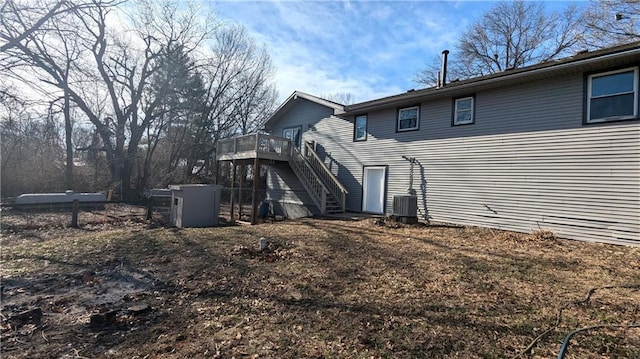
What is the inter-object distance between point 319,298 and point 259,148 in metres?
10.1

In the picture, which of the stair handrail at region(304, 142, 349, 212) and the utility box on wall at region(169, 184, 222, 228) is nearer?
the utility box on wall at region(169, 184, 222, 228)

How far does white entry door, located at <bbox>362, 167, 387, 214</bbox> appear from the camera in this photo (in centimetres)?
1323

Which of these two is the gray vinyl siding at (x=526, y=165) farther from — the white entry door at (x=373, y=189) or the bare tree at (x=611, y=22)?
the bare tree at (x=611, y=22)

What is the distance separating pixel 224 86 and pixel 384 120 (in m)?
22.0

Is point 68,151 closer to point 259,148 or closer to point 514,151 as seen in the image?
point 259,148

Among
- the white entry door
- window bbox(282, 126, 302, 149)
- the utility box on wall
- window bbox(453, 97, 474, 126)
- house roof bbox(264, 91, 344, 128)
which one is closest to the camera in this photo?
window bbox(453, 97, 474, 126)

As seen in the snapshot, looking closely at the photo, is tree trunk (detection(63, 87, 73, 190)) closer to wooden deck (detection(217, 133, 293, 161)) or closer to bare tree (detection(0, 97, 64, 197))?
bare tree (detection(0, 97, 64, 197))

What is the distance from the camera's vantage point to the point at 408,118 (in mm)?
12516

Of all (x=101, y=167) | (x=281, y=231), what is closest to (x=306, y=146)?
(x=281, y=231)

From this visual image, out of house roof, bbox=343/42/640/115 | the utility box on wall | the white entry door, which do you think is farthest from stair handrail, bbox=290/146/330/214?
house roof, bbox=343/42/640/115

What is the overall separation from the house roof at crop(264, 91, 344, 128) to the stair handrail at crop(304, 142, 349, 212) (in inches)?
88.8

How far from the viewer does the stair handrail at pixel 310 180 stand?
13453 millimetres

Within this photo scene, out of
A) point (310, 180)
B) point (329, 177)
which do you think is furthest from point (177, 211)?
point (329, 177)

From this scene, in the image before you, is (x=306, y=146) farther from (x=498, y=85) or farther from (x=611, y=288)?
(x=611, y=288)
